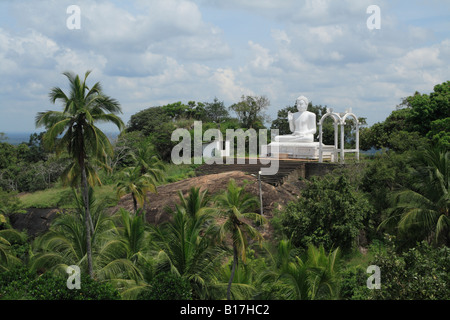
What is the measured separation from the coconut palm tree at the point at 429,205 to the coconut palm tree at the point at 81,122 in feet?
35.5

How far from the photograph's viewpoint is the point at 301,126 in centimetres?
3155

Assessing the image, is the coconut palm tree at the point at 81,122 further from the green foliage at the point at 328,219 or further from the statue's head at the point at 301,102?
the statue's head at the point at 301,102

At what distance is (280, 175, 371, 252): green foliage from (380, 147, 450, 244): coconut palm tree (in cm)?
191

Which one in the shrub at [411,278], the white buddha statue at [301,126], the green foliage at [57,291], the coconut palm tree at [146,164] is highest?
the white buddha statue at [301,126]

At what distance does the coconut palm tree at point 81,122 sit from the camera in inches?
537

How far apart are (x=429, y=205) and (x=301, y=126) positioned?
15694 mm

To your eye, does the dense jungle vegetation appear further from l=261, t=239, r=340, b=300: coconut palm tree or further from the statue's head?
the statue's head

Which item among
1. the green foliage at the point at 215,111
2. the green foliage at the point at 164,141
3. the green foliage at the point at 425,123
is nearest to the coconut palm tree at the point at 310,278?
the green foliage at the point at 425,123

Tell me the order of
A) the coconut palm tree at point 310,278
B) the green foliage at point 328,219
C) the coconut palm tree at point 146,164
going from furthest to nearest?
1. the coconut palm tree at point 146,164
2. the green foliage at point 328,219
3. the coconut palm tree at point 310,278

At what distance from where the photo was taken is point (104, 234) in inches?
659

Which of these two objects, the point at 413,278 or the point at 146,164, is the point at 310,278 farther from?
the point at 146,164

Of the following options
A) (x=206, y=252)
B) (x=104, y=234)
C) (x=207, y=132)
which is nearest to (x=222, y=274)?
(x=206, y=252)

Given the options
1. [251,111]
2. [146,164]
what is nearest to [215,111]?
[251,111]
